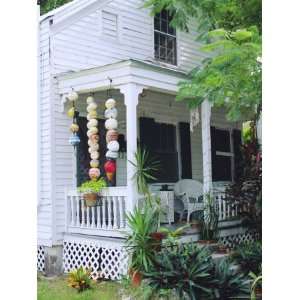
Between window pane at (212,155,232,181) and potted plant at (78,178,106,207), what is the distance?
4.62 m

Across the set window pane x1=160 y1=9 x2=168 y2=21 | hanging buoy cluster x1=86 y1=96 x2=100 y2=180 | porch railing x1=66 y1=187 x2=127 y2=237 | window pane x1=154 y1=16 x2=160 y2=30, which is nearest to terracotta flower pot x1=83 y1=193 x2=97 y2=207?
porch railing x1=66 y1=187 x2=127 y2=237

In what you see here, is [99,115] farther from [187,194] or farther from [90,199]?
[187,194]

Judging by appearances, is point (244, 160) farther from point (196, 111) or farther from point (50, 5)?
point (50, 5)

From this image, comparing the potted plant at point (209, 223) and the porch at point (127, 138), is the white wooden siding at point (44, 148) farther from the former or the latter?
the potted plant at point (209, 223)

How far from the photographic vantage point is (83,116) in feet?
30.9

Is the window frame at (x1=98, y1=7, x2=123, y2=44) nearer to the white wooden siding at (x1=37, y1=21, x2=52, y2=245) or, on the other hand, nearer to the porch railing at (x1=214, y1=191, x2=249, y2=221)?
the white wooden siding at (x1=37, y1=21, x2=52, y2=245)

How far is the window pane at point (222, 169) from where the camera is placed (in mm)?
12453

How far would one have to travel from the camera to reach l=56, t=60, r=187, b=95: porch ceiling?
26.2 feet

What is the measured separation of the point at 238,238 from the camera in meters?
10.1

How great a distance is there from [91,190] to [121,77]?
2044 mm

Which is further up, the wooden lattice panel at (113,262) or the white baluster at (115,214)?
the white baluster at (115,214)

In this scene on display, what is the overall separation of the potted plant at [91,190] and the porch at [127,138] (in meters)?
0.11

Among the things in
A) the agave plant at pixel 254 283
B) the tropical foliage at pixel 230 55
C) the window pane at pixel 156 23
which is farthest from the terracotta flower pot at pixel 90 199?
the window pane at pixel 156 23
